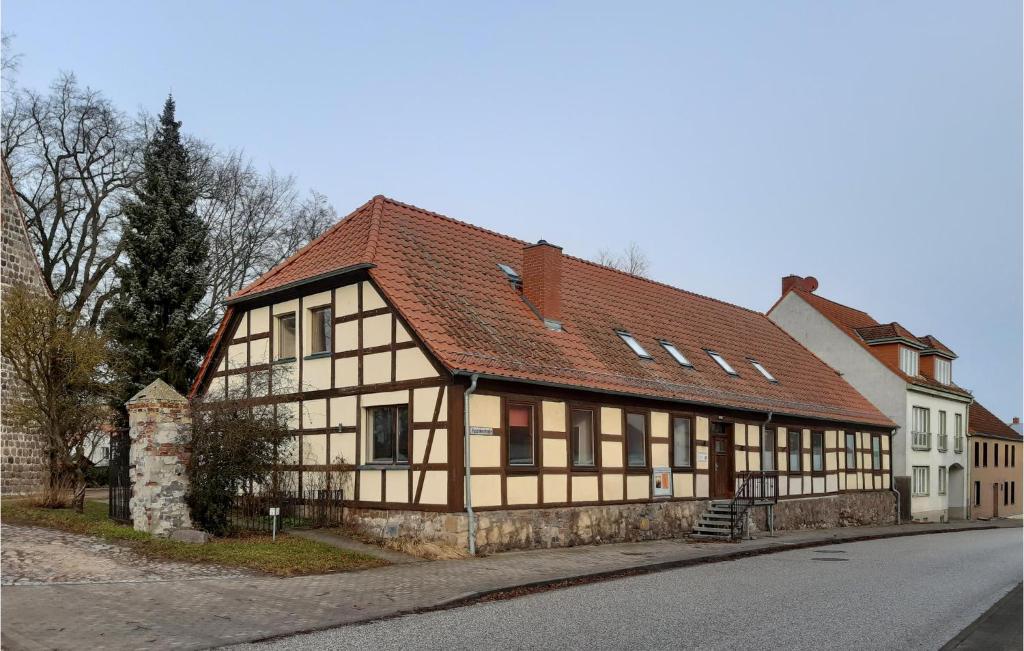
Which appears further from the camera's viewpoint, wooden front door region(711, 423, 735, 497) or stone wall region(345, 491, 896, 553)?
wooden front door region(711, 423, 735, 497)

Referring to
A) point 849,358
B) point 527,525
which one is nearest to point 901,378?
point 849,358

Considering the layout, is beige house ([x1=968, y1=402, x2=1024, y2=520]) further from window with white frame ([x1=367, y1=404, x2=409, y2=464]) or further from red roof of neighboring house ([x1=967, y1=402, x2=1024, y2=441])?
window with white frame ([x1=367, y1=404, x2=409, y2=464])

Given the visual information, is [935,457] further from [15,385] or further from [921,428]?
[15,385]

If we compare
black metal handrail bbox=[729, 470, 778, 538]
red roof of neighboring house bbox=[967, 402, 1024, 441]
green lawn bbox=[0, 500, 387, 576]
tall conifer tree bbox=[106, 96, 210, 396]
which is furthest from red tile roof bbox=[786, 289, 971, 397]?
green lawn bbox=[0, 500, 387, 576]

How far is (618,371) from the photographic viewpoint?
21.3 meters

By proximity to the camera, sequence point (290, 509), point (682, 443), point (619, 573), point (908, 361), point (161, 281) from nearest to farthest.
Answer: point (619, 573), point (290, 509), point (682, 443), point (161, 281), point (908, 361)

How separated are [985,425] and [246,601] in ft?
165

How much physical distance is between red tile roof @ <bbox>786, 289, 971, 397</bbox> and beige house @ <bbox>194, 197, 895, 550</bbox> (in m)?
14.8

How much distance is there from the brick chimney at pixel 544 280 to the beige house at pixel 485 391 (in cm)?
4

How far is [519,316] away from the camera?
817 inches

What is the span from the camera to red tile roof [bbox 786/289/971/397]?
39.7 meters

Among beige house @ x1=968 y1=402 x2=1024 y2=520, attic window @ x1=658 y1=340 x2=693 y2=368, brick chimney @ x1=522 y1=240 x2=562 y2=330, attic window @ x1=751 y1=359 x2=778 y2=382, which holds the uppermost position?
brick chimney @ x1=522 y1=240 x2=562 y2=330

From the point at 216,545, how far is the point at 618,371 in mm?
9691

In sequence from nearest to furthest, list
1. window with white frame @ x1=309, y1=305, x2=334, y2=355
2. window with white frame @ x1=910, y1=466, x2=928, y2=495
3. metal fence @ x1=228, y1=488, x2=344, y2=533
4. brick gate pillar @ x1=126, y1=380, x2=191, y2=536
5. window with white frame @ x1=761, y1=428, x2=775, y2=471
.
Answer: brick gate pillar @ x1=126, y1=380, x2=191, y2=536
metal fence @ x1=228, y1=488, x2=344, y2=533
window with white frame @ x1=309, y1=305, x2=334, y2=355
window with white frame @ x1=761, y1=428, x2=775, y2=471
window with white frame @ x1=910, y1=466, x2=928, y2=495
